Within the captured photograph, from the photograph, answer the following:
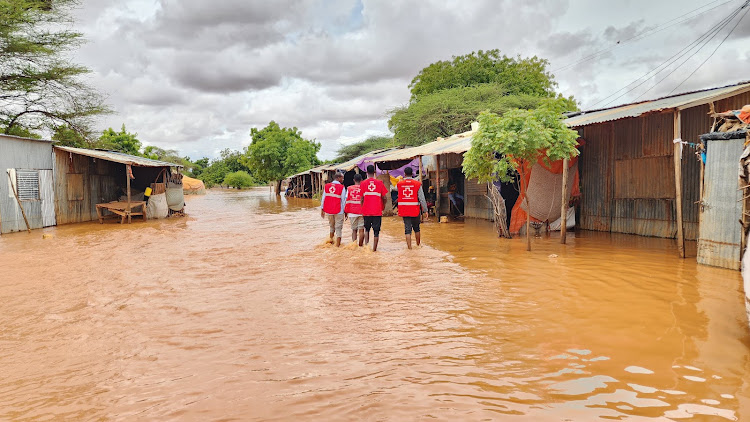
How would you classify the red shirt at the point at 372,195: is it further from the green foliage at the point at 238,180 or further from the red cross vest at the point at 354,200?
the green foliage at the point at 238,180

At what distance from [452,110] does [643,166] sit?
19338mm

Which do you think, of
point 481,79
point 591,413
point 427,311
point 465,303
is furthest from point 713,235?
point 481,79

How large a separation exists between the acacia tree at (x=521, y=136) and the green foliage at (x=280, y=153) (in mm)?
45213

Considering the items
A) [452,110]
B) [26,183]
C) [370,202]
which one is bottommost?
[370,202]

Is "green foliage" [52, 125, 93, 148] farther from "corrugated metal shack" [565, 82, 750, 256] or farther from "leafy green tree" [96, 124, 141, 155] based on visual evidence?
"corrugated metal shack" [565, 82, 750, 256]

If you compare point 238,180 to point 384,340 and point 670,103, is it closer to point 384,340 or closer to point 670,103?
point 670,103

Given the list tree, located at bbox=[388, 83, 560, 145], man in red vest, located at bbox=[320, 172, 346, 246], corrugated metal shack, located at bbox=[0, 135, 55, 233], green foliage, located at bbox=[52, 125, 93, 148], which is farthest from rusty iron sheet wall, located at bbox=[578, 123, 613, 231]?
green foliage, located at bbox=[52, 125, 93, 148]

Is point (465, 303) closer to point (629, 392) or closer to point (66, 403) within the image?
point (629, 392)

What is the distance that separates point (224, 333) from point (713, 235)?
708 centimetres

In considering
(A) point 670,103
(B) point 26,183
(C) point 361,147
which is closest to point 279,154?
(C) point 361,147

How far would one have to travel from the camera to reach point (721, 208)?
704 centimetres

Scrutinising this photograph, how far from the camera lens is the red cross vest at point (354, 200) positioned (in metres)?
9.86

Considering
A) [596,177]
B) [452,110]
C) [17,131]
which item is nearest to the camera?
[596,177]

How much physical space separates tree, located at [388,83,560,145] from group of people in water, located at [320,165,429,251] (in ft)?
64.3
